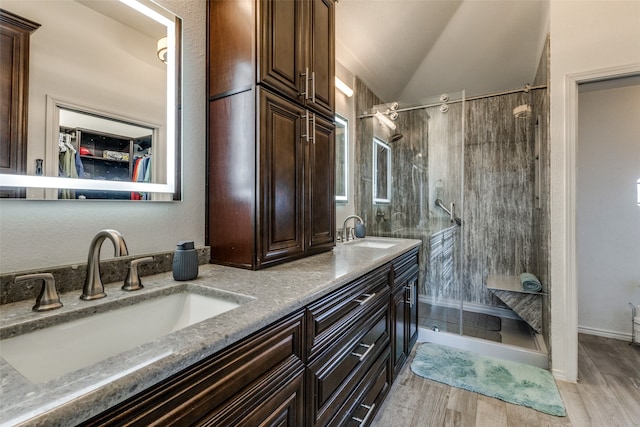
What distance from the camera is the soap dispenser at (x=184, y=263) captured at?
1065mm

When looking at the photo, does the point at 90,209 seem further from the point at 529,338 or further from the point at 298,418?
the point at 529,338

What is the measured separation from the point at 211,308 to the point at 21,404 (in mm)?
585

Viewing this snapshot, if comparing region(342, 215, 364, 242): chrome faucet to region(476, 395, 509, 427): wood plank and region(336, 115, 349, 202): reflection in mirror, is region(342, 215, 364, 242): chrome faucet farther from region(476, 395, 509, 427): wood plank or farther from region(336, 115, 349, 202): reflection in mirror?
region(476, 395, 509, 427): wood plank

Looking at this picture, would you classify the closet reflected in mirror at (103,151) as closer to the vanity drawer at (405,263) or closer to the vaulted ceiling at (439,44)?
the vanity drawer at (405,263)

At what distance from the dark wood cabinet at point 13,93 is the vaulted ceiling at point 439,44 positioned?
6.43 ft

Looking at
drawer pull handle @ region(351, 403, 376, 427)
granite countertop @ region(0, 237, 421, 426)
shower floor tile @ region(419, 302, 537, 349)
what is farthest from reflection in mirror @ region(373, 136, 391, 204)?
drawer pull handle @ region(351, 403, 376, 427)

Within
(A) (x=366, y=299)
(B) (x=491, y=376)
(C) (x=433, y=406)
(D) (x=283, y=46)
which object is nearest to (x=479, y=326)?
(B) (x=491, y=376)

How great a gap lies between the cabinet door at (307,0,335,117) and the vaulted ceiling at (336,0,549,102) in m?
0.58

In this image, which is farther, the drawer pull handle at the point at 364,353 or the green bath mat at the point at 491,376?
the green bath mat at the point at 491,376

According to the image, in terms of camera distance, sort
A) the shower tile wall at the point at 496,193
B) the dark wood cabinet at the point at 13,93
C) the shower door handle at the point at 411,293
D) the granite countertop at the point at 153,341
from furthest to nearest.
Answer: the shower tile wall at the point at 496,193 → the shower door handle at the point at 411,293 → the dark wood cabinet at the point at 13,93 → the granite countertop at the point at 153,341

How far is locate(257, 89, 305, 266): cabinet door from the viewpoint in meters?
1.25

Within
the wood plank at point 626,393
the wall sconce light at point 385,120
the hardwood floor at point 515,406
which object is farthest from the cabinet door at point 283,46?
the wood plank at point 626,393

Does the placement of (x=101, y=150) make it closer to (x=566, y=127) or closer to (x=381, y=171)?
(x=381, y=171)

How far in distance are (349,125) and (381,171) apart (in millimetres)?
652
